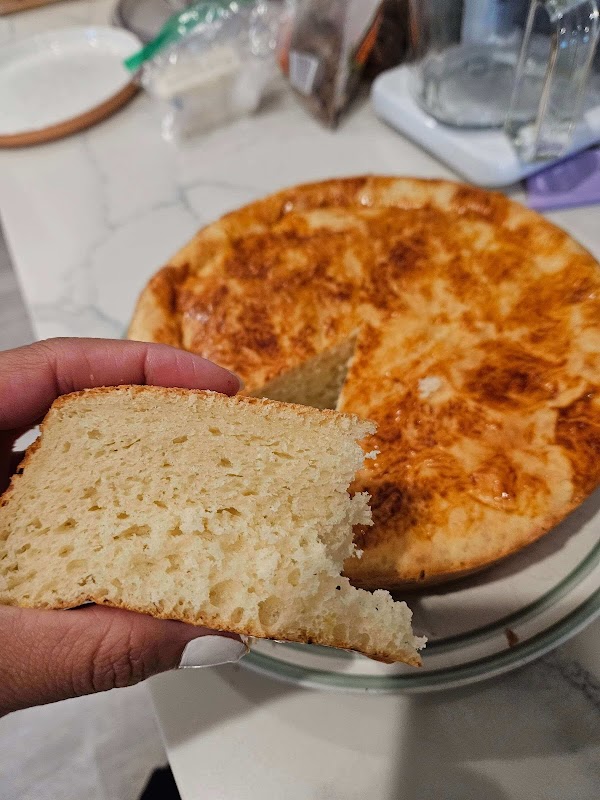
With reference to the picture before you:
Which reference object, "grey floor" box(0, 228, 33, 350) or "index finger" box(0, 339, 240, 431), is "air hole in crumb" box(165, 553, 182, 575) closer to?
"index finger" box(0, 339, 240, 431)

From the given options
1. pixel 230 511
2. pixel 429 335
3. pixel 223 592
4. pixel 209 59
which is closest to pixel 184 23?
pixel 209 59

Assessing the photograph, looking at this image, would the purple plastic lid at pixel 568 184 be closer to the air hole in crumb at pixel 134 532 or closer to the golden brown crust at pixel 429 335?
the golden brown crust at pixel 429 335

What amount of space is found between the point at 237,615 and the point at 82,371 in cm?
67

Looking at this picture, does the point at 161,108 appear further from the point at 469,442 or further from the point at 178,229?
the point at 469,442

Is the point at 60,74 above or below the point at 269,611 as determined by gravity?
above

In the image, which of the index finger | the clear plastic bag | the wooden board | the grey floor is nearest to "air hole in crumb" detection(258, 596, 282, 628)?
the index finger

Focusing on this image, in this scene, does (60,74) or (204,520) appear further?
(60,74)

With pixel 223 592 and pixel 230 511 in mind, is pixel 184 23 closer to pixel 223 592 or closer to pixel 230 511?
pixel 230 511

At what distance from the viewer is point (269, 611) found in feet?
3.48

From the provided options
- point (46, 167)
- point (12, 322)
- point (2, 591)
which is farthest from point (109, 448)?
point (12, 322)

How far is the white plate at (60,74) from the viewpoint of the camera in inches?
117

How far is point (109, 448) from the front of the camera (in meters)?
1.22

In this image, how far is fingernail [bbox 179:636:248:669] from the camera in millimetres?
1056

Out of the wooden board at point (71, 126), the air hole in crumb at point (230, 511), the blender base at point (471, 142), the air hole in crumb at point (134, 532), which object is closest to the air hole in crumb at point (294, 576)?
the air hole in crumb at point (230, 511)
